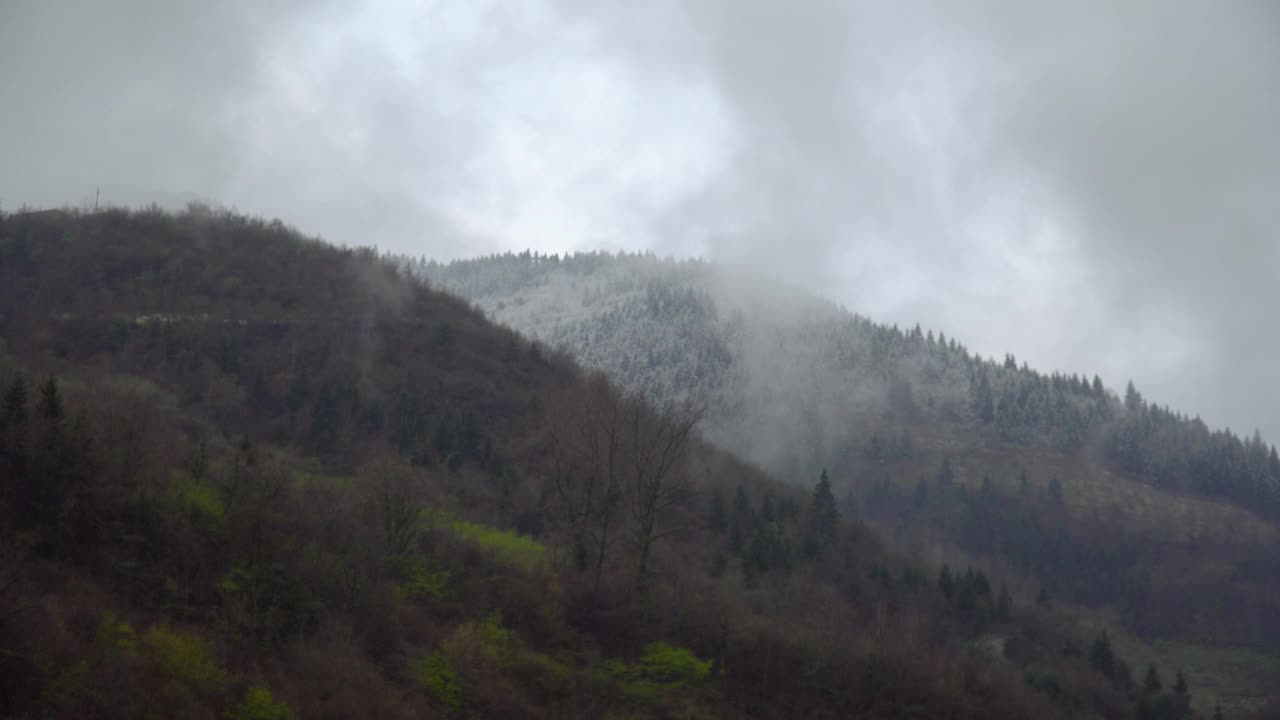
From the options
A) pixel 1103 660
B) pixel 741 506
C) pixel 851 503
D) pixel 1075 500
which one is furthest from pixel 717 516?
pixel 1075 500

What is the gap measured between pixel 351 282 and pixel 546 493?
64712 millimetres

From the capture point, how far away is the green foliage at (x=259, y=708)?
24547 millimetres

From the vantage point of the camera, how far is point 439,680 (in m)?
31.6

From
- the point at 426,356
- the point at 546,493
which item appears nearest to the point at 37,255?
the point at 426,356

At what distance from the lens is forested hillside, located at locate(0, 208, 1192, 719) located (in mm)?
27609

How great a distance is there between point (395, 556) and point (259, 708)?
44.4ft

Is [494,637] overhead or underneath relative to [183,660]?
underneath

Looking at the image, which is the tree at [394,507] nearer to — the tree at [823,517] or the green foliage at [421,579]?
the green foliage at [421,579]

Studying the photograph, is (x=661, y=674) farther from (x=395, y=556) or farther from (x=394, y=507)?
(x=394, y=507)

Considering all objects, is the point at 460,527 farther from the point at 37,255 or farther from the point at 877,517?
the point at 877,517

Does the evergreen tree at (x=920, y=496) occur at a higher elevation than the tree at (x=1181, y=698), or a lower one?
higher

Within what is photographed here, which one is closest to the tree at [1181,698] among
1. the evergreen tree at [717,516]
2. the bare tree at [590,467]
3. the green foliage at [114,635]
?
the evergreen tree at [717,516]

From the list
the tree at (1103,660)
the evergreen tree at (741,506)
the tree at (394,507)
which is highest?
the tree at (394,507)

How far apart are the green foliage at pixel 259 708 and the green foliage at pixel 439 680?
6453 mm
